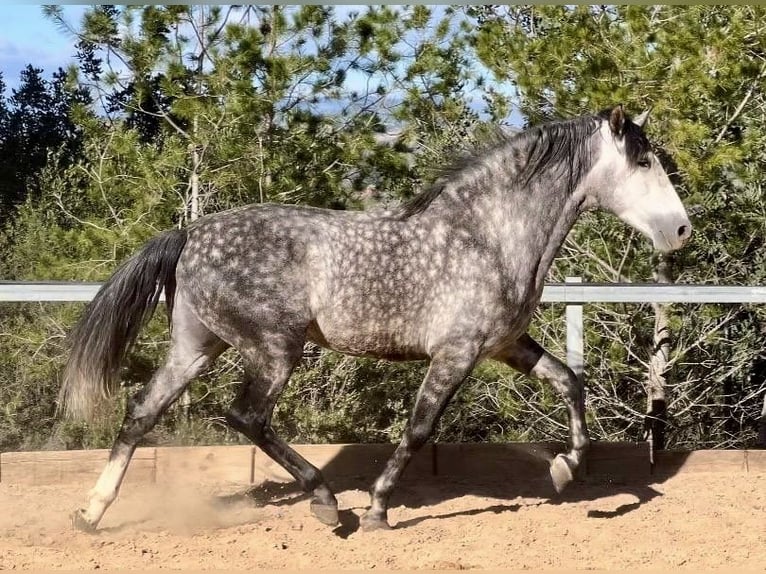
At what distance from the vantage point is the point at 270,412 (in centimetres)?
446

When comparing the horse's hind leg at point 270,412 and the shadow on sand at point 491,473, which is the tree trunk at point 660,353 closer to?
the shadow on sand at point 491,473

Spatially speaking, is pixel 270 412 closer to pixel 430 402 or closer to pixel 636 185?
pixel 430 402

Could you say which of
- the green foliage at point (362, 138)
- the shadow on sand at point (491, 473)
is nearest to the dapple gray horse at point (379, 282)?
the shadow on sand at point (491, 473)

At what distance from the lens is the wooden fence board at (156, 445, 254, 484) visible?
548cm

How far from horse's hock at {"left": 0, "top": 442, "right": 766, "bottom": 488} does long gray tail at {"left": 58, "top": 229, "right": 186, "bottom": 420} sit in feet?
2.66

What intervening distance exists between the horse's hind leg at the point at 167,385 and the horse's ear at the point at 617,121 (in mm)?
2212

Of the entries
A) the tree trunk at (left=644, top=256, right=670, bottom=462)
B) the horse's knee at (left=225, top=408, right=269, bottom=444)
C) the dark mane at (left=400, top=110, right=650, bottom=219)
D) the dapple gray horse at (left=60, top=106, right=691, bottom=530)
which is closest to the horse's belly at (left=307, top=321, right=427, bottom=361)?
the dapple gray horse at (left=60, top=106, right=691, bottom=530)

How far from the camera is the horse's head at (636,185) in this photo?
4695 mm

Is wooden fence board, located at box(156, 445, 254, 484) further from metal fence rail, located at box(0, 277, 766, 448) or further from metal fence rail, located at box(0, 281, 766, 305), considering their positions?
metal fence rail, located at box(0, 277, 766, 448)

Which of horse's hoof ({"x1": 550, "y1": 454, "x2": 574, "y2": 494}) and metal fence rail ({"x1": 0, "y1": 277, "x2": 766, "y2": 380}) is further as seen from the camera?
metal fence rail ({"x1": 0, "y1": 277, "x2": 766, "y2": 380})

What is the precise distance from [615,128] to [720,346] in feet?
16.8

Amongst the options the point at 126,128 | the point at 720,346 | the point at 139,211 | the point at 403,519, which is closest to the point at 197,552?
the point at 403,519

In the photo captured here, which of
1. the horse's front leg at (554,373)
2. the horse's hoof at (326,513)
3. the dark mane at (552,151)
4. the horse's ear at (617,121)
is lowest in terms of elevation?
the horse's hoof at (326,513)

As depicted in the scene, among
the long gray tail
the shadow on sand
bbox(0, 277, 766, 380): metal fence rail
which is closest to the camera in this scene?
the long gray tail
